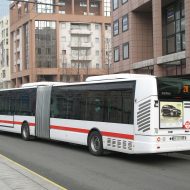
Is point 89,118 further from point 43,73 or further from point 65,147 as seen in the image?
point 43,73

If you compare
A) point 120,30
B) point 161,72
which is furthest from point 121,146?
point 120,30

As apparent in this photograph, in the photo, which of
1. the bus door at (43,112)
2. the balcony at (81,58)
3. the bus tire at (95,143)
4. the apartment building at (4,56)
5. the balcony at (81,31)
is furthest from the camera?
the apartment building at (4,56)

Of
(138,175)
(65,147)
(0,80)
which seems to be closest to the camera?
(138,175)

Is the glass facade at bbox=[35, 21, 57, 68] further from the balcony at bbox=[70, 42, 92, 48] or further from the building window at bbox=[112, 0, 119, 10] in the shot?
the building window at bbox=[112, 0, 119, 10]

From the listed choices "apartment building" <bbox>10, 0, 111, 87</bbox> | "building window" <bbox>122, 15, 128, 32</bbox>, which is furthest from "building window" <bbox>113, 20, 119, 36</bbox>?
"apartment building" <bbox>10, 0, 111, 87</bbox>

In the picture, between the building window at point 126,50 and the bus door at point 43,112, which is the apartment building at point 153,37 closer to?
the building window at point 126,50

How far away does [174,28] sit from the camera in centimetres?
3778

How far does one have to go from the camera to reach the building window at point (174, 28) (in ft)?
118

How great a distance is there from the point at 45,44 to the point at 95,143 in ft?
293

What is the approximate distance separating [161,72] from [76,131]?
21048mm

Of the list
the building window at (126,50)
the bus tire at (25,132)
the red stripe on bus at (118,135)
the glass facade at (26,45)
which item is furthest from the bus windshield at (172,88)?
the glass facade at (26,45)

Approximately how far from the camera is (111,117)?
15.6 meters

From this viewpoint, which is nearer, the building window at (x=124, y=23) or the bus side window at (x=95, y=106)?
the bus side window at (x=95, y=106)

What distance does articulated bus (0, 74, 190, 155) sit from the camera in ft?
45.7
